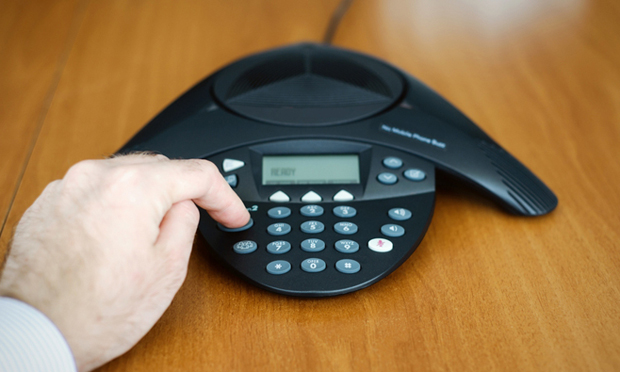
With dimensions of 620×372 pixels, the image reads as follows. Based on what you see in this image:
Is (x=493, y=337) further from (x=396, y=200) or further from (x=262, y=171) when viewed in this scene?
(x=262, y=171)

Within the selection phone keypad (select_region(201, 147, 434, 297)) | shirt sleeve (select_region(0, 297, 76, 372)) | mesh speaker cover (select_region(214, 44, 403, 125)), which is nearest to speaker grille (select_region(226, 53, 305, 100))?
mesh speaker cover (select_region(214, 44, 403, 125))

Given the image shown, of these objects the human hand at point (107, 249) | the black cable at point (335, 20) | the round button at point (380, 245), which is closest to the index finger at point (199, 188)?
the human hand at point (107, 249)

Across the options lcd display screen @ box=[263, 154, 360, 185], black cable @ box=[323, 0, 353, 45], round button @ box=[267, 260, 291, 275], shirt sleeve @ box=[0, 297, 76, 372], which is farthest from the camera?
black cable @ box=[323, 0, 353, 45]

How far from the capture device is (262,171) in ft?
1.77

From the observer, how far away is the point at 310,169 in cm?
54

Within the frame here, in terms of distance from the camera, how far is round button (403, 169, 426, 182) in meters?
0.53

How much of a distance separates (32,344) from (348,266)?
9.3 inches

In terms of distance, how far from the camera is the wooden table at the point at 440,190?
40cm

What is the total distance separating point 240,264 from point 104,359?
0.42 feet

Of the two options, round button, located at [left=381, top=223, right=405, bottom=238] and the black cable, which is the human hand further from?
the black cable

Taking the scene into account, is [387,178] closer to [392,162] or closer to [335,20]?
[392,162]

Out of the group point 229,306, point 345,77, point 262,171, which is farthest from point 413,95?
point 229,306

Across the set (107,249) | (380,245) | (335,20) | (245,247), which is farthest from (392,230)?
(335,20)

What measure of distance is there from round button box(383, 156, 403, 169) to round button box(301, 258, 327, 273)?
0.15 m
